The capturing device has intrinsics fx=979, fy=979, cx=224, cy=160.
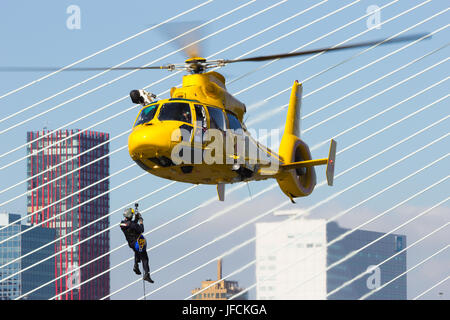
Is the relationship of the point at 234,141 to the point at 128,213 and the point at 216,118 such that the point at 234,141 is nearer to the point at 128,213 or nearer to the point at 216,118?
the point at 216,118

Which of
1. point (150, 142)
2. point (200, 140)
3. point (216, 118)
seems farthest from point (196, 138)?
point (150, 142)

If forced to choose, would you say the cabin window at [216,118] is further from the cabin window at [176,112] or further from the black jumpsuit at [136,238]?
the black jumpsuit at [136,238]

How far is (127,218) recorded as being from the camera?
2366 cm

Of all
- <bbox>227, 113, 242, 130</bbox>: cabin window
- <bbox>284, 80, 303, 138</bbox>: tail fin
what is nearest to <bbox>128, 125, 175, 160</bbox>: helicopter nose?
<bbox>227, 113, 242, 130</bbox>: cabin window

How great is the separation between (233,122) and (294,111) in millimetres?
8089

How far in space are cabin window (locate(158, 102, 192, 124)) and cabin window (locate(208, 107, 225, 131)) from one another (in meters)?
0.76

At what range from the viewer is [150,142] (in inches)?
1003

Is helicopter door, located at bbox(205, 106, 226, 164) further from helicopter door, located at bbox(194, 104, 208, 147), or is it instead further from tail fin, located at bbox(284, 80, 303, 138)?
tail fin, located at bbox(284, 80, 303, 138)

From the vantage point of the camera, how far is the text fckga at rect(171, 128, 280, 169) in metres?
25.9
